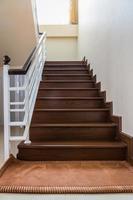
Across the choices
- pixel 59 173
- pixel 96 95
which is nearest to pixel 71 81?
pixel 96 95

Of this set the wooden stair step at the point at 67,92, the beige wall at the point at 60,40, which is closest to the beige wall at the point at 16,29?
the wooden stair step at the point at 67,92

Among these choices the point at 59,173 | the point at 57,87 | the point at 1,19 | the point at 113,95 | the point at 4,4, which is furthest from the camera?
the point at 57,87

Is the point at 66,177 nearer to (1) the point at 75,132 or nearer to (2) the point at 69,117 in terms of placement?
(1) the point at 75,132

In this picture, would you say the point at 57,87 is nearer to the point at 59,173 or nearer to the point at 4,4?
the point at 4,4

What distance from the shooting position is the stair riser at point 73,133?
3432mm

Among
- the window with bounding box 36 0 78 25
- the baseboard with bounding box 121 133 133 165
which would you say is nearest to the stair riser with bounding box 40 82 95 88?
the baseboard with bounding box 121 133 133 165

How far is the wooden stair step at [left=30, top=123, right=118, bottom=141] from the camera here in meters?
3.43

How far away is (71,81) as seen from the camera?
16.9 ft

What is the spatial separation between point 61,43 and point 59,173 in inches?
229

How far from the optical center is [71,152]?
3.01 meters

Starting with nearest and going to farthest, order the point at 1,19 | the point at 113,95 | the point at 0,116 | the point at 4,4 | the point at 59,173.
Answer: the point at 59,173 < the point at 113,95 < the point at 4,4 < the point at 1,19 < the point at 0,116

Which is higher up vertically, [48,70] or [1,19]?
[1,19]

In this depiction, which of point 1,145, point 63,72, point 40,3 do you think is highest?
point 40,3

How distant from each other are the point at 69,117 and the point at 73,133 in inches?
19.3
